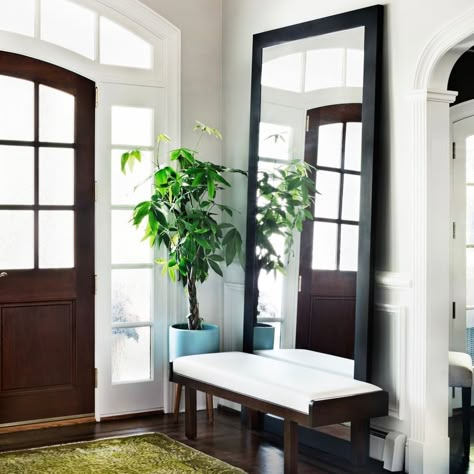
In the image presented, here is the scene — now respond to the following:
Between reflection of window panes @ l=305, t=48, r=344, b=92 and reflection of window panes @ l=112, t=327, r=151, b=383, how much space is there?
78.6 inches

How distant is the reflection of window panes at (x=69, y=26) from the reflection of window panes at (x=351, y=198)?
1975 millimetres

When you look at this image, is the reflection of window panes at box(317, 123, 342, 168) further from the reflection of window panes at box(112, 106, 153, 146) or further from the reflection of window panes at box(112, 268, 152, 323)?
the reflection of window panes at box(112, 268, 152, 323)

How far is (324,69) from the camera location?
178 inches

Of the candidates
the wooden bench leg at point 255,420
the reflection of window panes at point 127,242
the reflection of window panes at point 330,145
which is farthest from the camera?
the reflection of window panes at point 127,242

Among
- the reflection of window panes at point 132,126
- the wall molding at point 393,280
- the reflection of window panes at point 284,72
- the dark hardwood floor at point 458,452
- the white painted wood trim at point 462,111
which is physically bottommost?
the dark hardwood floor at point 458,452

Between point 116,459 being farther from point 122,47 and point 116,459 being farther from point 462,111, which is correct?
point 462,111

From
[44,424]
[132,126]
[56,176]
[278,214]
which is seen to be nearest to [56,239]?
[56,176]

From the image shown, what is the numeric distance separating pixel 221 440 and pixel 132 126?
2134mm

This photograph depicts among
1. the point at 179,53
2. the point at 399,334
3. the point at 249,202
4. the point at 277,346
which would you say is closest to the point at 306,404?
the point at 399,334

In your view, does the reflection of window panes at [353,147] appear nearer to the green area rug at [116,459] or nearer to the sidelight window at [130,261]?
the sidelight window at [130,261]

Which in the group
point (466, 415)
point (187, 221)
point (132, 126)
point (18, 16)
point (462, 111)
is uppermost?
point (18, 16)

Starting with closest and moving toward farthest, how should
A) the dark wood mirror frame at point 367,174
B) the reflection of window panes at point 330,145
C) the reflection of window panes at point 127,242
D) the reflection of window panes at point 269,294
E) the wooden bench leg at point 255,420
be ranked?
the dark wood mirror frame at point 367,174
the reflection of window panes at point 330,145
the reflection of window panes at point 269,294
the wooden bench leg at point 255,420
the reflection of window panes at point 127,242

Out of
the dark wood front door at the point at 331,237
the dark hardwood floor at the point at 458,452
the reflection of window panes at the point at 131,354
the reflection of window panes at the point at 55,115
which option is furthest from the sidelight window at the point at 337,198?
the reflection of window panes at the point at 55,115

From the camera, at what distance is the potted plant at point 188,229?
16.1 feet
